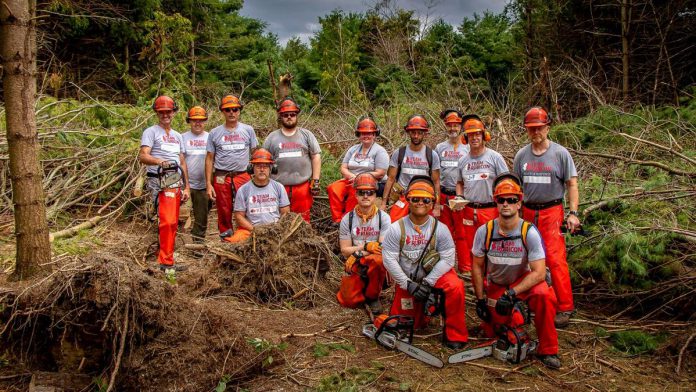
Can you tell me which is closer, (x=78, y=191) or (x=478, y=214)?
(x=478, y=214)

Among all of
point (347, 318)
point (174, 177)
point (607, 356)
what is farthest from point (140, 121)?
point (607, 356)

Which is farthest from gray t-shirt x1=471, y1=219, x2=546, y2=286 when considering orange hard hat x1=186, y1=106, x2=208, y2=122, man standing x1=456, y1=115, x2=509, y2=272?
orange hard hat x1=186, y1=106, x2=208, y2=122

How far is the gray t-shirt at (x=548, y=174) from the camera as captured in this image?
17.2 feet

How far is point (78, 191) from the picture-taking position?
8.91 metres

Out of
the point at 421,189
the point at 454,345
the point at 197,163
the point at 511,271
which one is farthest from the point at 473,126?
the point at 197,163

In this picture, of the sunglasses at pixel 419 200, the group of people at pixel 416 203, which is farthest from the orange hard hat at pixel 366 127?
the sunglasses at pixel 419 200

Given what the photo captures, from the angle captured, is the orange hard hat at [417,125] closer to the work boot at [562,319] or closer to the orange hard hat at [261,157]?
the orange hard hat at [261,157]

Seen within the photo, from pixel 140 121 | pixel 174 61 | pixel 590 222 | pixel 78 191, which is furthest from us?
pixel 174 61

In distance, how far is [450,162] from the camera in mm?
6664

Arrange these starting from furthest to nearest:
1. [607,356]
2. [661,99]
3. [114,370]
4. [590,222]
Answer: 1. [661,99]
2. [590,222]
3. [607,356]
4. [114,370]

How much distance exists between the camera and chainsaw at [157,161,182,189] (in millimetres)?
6160

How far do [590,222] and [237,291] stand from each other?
166 inches

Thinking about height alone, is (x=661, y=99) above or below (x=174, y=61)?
below

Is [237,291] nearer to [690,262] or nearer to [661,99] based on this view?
[690,262]
